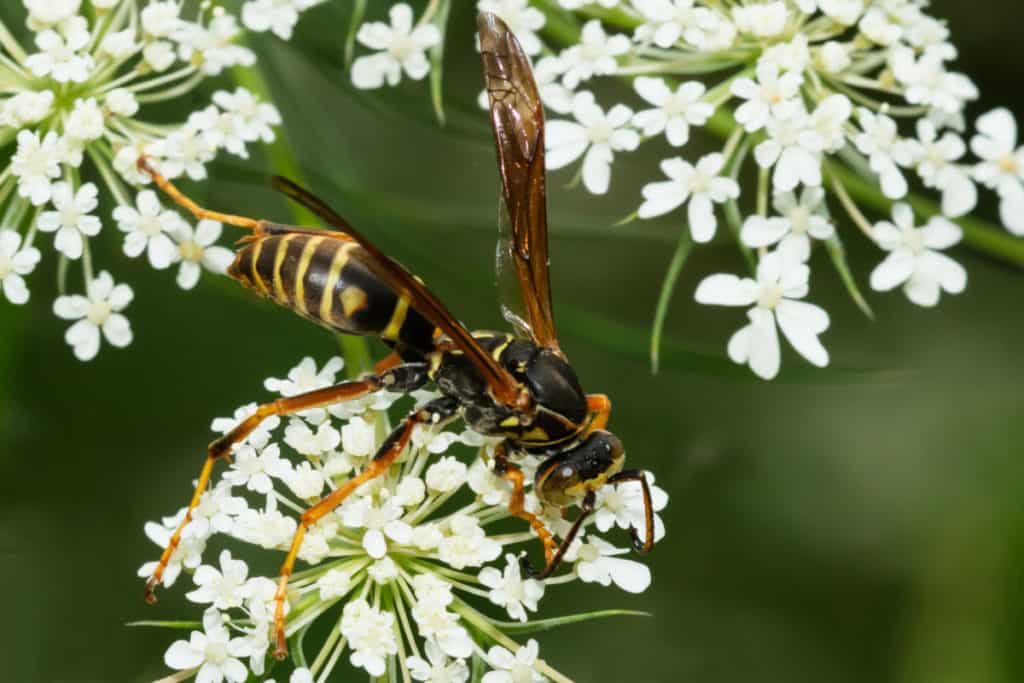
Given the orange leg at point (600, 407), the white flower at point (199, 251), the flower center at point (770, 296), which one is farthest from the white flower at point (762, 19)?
the white flower at point (199, 251)

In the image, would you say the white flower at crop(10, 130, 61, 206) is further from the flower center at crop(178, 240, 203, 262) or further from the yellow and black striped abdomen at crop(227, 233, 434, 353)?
the yellow and black striped abdomen at crop(227, 233, 434, 353)

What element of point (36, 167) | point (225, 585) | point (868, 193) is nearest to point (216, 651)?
point (225, 585)

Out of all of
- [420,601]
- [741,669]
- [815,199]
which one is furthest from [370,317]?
[741,669]

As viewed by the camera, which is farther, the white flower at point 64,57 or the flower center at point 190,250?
the flower center at point 190,250

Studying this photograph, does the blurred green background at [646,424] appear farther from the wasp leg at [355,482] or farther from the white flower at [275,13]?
the wasp leg at [355,482]

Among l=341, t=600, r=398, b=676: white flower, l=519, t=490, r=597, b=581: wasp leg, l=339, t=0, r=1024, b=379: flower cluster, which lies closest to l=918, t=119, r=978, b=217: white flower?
l=339, t=0, r=1024, b=379: flower cluster

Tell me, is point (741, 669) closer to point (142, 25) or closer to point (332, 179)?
point (332, 179)
